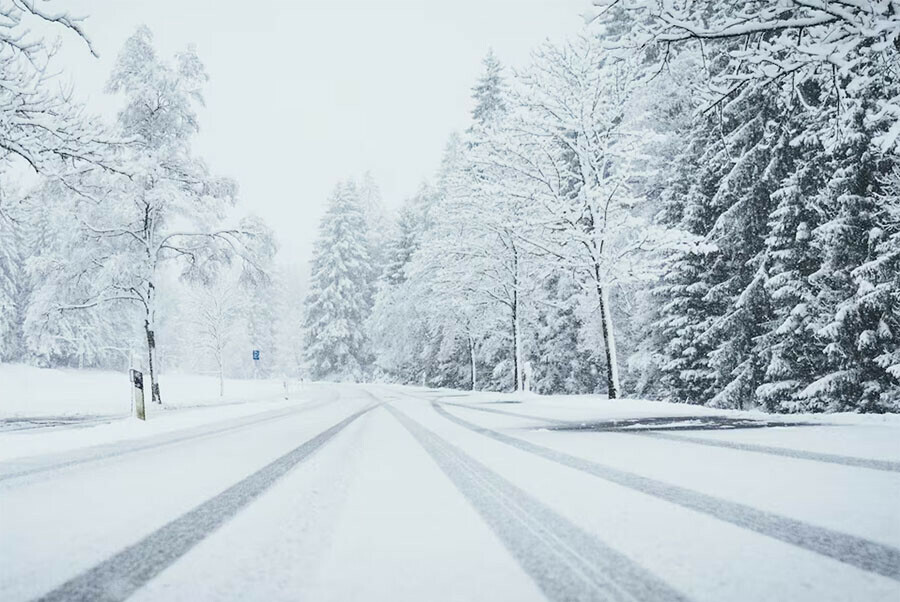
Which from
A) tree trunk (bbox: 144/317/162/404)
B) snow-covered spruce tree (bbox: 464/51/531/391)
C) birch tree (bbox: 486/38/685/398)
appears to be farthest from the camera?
snow-covered spruce tree (bbox: 464/51/531/391)

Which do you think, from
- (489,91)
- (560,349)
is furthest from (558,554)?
(489,91)

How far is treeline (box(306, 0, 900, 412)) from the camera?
7340 mm

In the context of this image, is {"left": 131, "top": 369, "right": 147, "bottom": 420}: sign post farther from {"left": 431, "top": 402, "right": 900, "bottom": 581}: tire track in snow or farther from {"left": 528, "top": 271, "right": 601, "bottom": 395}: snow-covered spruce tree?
{"left": 528, "top": 271, "right": 601, "bottom": 395}: snow-covered spruce tree

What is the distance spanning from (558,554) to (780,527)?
1057 millimetres

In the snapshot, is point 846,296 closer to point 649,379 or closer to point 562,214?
point 562,214

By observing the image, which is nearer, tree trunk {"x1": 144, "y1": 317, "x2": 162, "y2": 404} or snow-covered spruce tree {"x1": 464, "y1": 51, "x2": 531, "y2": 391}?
tree trunk {"x1": 144, "y1": 317, "x2": 162, "y2": 404}

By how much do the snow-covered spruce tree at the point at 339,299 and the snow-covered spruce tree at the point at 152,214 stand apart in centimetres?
3390

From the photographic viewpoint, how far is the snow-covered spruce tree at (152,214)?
2177 cm

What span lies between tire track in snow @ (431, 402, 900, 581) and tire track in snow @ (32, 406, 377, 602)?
2456 millimetres

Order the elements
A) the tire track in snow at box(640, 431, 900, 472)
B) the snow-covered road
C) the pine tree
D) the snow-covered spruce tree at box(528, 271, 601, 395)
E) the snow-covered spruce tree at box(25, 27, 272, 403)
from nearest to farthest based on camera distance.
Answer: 1. the snow-covered road
2. the tire track in snow at box(640, 431, 900, 472)
3. the snow-covered spruce tree at box(25, 27, 272, 403)
4. the snow-covered spruce tree at box(528, 271, 601, 395)
5. the pine tree

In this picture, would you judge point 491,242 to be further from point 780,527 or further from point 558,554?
point 558,554

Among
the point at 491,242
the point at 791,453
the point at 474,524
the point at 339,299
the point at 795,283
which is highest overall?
the point at 339,299

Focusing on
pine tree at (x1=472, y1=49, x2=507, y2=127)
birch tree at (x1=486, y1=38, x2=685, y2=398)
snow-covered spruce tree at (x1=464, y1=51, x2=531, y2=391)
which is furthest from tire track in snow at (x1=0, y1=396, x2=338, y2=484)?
pine tree at (x1=472, y1=49, x2=507, y2=127)

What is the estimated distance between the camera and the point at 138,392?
13.6m
